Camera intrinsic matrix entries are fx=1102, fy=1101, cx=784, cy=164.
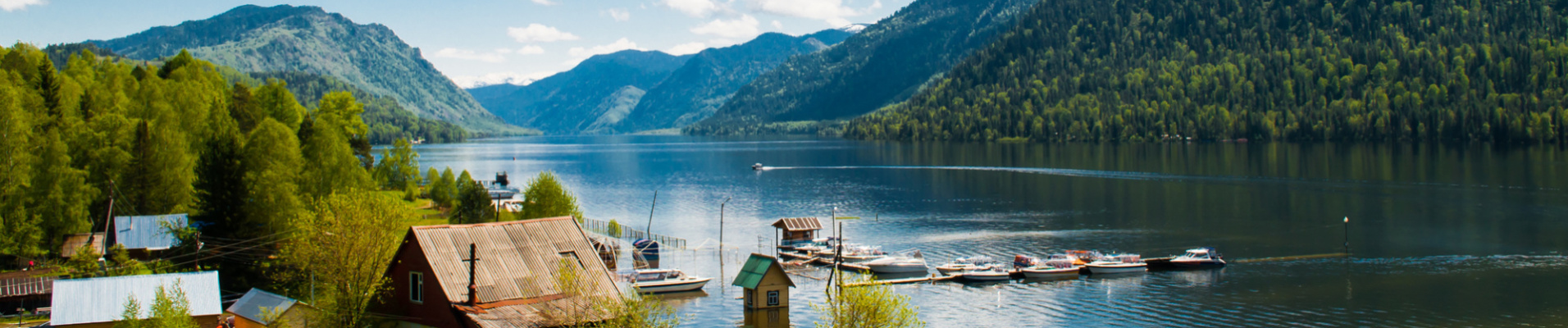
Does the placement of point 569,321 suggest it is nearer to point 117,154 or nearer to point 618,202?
point 117,154

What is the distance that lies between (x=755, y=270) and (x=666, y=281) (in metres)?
13.0

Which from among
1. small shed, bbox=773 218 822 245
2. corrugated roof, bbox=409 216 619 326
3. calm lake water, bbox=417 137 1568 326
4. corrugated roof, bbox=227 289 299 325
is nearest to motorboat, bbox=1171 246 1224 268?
calm lake water, bbox=417 137 1568 326

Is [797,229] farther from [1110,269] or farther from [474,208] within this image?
[1110,269]

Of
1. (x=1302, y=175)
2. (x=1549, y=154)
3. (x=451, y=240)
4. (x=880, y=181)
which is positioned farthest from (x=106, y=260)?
(x=1549, y=154)

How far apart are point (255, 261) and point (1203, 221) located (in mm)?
86560

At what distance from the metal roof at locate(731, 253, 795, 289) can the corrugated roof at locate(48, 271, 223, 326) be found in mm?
26870

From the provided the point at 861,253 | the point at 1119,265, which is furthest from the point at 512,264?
the point at 1119,265

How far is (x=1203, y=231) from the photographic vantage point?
103 metres

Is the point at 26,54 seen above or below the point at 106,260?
above

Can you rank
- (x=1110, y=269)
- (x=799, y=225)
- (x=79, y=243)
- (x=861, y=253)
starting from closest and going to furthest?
(x=79, y=243) → (x=1110, y=269) → (x=861, y=253) → (x=799, y=225)

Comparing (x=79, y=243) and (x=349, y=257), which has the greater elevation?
(x=349, y=257)

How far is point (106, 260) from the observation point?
2454 inches

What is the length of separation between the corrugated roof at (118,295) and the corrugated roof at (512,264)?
13.6 m

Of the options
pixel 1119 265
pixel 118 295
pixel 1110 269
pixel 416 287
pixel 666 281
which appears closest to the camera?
pixel 416 287
